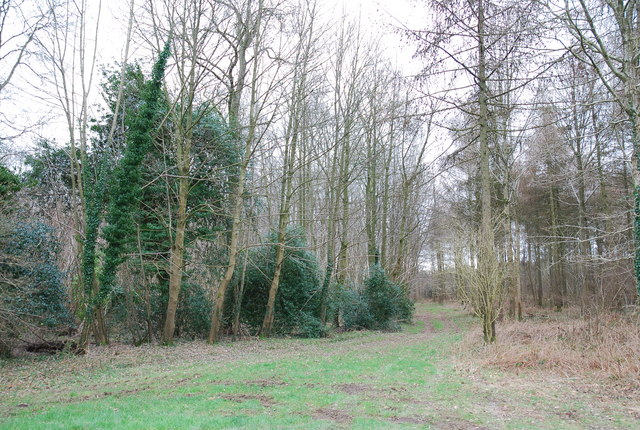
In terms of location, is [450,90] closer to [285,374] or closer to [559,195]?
[285,374]

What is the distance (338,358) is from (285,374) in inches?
118

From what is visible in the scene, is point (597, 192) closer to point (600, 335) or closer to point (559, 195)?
point (559, 195)

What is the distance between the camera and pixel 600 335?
9914 mm

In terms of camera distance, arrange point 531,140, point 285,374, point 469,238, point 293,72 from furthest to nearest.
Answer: point 531,140 → point 293,72 → point 469,238 → point 285,374

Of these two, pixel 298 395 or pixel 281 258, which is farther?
pixel 281 258

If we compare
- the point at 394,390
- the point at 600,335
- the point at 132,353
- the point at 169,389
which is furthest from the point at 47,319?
the point at 600,335

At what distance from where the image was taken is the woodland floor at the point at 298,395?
5.50m

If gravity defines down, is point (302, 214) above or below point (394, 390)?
above

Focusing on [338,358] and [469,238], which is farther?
[469,238]

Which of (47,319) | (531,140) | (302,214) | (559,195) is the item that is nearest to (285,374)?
(47,319)

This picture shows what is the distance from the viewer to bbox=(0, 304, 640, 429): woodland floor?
550cm

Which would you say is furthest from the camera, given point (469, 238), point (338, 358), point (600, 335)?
point (469, 238)

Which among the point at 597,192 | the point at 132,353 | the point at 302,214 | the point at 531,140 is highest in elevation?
the point at 531,140

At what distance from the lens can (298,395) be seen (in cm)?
702
